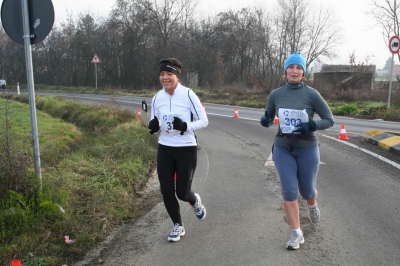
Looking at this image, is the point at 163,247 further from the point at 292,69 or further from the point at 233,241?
the point at 292,69

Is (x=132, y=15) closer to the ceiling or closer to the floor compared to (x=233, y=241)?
closer to the ceiling

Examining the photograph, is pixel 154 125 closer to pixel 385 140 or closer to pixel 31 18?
pixel 31 18

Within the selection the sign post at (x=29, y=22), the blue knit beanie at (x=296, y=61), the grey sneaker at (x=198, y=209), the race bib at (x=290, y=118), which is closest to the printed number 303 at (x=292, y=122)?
the race bib at (x=290, y=118)

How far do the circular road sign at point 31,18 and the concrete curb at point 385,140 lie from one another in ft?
24.1

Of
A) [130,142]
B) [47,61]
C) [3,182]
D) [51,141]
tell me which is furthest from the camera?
[47,61]

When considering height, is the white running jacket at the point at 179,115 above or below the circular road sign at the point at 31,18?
below

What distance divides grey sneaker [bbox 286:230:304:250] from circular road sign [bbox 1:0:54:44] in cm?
373

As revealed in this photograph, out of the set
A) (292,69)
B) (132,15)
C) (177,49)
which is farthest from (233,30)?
(292,69)

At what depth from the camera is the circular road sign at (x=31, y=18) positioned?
4.61m

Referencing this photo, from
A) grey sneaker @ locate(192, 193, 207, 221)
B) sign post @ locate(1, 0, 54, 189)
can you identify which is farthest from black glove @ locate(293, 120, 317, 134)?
sign post @ locate(1, 0, 54, 189)

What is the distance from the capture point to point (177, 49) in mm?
42531

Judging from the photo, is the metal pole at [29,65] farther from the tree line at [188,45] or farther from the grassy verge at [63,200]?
the tree line at [188,45]

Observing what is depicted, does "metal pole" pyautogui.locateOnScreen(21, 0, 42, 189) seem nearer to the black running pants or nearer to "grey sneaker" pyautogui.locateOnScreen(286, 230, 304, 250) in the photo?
the black running pants

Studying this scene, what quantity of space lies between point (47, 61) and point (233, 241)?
179 feet
